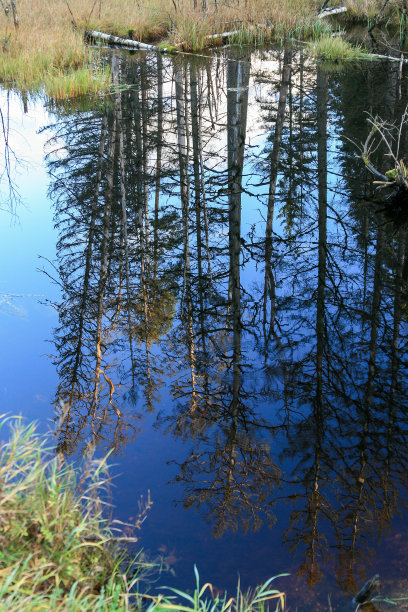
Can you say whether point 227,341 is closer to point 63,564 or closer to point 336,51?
point 63,564

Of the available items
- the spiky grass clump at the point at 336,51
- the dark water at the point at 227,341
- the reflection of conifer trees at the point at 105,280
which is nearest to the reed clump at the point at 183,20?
the spiky grass clump at the point at 336,51

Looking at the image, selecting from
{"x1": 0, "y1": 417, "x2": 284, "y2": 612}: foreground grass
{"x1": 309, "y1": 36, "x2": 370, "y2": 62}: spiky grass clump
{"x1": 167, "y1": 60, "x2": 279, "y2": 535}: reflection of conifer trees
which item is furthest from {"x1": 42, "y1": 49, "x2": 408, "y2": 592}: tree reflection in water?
{"x1": 309, "y1": 36, "x2": 370, "y2": 62}: spiky grass clump

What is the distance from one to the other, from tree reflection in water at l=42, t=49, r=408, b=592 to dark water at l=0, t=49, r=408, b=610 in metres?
0.01

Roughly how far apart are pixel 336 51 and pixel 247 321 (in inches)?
442

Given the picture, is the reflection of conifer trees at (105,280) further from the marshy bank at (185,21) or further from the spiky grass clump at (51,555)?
the marshy bank at (185,21)

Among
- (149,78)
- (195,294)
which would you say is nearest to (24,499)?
(195,294)

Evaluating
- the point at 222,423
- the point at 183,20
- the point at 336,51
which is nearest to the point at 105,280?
the point at 222,423

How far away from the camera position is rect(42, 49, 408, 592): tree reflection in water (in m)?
2.73

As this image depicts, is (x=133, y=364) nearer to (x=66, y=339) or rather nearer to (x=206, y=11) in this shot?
(x=66, y=339)

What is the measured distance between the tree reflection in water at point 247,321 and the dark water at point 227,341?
0.01 m

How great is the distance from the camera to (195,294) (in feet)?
15.1

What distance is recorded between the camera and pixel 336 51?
13164 millimetres

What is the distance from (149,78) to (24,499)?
1145cm

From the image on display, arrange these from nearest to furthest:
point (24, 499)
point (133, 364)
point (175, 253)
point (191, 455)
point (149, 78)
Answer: point (24, 499) → point (191, 455) → point (133, 364) → point (175, 253) → point (149, 78)
